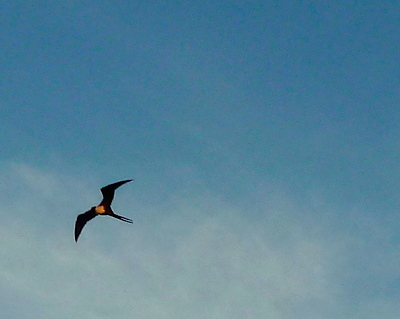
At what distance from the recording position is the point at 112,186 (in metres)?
48.3

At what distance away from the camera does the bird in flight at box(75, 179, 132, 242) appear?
158 ft

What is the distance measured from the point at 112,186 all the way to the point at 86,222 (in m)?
5.52

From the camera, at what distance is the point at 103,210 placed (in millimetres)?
49938

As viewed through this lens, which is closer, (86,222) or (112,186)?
(112,186)

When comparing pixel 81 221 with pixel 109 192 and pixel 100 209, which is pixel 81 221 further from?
pixel 109 192

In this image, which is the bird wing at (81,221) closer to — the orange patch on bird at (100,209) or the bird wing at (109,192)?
the orange patch on bird at (100,209)

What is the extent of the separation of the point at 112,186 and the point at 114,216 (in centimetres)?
252

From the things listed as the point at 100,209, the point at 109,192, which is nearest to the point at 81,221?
the point at 100,209

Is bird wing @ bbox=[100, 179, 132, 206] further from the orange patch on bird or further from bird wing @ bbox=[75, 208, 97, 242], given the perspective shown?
bird wing @ bbox=[75, 208, 97, 242]

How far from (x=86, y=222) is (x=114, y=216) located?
12.5 ft

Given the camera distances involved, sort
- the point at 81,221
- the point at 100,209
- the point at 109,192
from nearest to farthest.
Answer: the point at 109,192 < the point at 100,209 < the point at 81,221

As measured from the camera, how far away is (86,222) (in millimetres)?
52219

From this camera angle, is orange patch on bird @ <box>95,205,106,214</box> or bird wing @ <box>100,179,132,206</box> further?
orange patch on bird @ <box>95,205,106,214</box>

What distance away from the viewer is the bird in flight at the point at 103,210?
48281mm
